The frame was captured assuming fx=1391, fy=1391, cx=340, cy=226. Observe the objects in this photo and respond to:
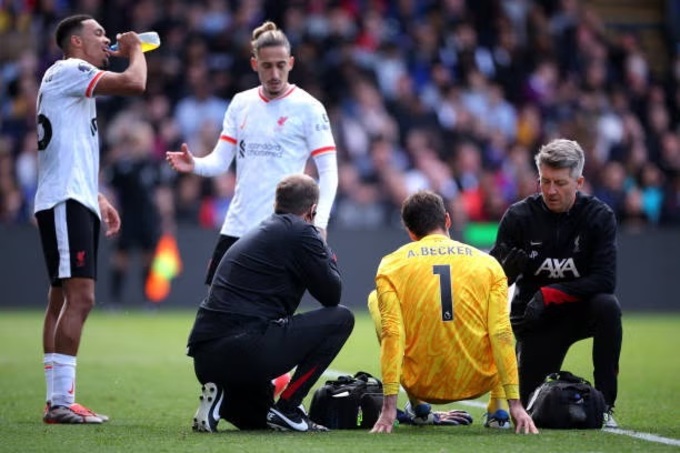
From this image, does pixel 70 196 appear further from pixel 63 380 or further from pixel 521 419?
pixel 521 419

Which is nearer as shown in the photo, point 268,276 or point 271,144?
point 268,276

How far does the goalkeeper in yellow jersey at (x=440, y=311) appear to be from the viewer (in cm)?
737

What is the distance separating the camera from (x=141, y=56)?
8.48 m

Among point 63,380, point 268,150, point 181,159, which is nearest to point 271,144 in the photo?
point 268,150

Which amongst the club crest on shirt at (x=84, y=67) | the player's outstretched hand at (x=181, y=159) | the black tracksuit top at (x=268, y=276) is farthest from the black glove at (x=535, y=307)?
the club crest on shirt at (x=84, y=67)

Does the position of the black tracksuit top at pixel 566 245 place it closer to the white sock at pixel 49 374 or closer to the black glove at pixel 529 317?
the black glove at pixel 529 317

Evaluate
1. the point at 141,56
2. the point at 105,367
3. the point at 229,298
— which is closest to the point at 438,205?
the point at 229,298

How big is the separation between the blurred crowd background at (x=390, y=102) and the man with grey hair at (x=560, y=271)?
11.4 meters

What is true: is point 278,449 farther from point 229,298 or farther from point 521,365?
point 521,365

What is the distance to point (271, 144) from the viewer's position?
9.15m

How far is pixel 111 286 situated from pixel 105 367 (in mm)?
7562

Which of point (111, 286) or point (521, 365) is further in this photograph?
point (111, 286)

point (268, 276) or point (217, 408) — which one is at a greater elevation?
point (268, 276)

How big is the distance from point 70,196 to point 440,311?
2.44 meters
